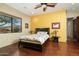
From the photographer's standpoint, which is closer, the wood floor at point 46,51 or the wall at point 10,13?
the wood floor at point 46,51

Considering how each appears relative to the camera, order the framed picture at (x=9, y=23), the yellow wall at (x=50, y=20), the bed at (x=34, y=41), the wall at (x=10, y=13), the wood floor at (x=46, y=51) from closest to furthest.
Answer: the framed picture at (x=9, y=23)
the wood floor at (x=46, y=51)
the wall at (x=10, y=13)
the yellow wall at (x=50, y=20)
the bed at (x=34, y=41)

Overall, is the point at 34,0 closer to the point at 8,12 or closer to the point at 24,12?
the point at 24,12

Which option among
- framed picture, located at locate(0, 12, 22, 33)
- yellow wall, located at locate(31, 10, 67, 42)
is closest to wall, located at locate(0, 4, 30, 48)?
framed picture, located at locate(0, 12, 22, 33)

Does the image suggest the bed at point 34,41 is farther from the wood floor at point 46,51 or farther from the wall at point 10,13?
the wall at point 10,13

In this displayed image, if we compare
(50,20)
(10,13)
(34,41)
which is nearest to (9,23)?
(10,13)

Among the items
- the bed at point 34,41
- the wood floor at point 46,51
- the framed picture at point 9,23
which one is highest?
the framed picture at point 9,23

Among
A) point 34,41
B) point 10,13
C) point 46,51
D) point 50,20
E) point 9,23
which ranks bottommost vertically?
point 46,51

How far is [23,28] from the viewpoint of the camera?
3170 millimetres

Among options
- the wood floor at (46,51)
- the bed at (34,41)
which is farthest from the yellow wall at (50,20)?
the wood floor at (46,51)

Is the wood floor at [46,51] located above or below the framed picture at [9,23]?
below

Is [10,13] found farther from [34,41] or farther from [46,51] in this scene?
[46,51]

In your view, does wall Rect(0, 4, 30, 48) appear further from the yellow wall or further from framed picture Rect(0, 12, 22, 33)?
the yellow wall

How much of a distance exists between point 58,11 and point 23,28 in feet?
4.80

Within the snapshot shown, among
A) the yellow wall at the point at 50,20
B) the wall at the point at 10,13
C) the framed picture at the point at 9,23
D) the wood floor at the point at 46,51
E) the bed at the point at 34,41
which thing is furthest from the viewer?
the bed at the point at 34,41
